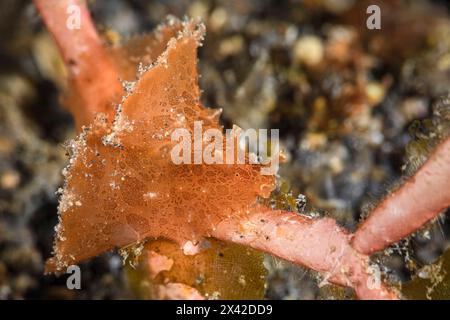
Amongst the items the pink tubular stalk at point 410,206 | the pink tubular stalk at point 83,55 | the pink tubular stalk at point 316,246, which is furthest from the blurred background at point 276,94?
the pink tubular stalk at point 410,206

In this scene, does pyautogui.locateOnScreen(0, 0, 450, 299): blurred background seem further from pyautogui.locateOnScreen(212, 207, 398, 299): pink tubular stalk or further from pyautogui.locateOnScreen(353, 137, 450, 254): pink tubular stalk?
pyautogui.locateOnScreen(353, 137, 450, 254): pink tubular stalk

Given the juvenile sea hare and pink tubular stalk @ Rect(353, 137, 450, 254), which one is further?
the juvenile sea hare

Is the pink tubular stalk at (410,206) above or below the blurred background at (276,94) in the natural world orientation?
below

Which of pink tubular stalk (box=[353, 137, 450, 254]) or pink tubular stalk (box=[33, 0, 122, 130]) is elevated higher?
pink tubular stalk (box=[33, 0, 122, 130])

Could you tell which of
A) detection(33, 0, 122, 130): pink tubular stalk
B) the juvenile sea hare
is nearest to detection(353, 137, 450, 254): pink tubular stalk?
the juvenile sea hare

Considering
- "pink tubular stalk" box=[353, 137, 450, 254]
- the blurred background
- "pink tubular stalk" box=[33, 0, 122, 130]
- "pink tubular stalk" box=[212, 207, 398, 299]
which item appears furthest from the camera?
the blurred background

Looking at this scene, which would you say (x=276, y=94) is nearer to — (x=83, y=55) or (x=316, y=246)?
(x=83, y=55)

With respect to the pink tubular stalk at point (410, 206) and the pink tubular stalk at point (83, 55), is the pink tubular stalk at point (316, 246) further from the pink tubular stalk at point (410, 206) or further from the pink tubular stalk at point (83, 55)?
the pink tubular stalk at point (83, 55)

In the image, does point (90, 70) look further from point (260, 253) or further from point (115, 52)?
point (260, 253)
